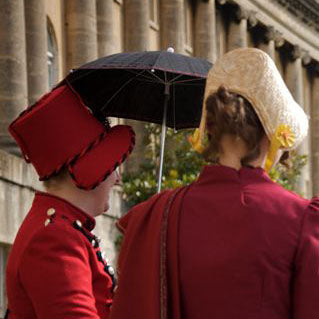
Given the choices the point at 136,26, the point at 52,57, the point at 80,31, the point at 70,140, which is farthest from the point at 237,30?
the point at 70,140

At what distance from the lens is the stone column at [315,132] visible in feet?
169

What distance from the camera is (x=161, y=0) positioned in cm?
3819

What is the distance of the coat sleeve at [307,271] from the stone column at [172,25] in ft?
106

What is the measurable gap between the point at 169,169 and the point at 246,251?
2331 cm

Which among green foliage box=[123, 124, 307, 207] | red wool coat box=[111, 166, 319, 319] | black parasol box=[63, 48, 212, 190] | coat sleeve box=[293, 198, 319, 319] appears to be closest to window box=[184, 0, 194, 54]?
green foliage box=[123, 124, 307, 207]

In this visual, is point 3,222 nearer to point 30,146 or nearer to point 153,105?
point 153,105

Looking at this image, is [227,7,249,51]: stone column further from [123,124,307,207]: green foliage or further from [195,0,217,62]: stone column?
[123,124,307,207]: green foliage

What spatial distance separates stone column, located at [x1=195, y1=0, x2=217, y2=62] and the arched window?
9177mm

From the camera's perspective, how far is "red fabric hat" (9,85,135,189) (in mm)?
6402

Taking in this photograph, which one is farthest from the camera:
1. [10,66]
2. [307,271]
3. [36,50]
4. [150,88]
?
[36,50]

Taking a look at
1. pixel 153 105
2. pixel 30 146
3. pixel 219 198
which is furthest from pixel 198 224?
Answer: pixel 153 105

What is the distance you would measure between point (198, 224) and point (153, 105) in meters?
3.90

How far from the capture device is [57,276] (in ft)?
19.7

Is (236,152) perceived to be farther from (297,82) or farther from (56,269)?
(297,82)
